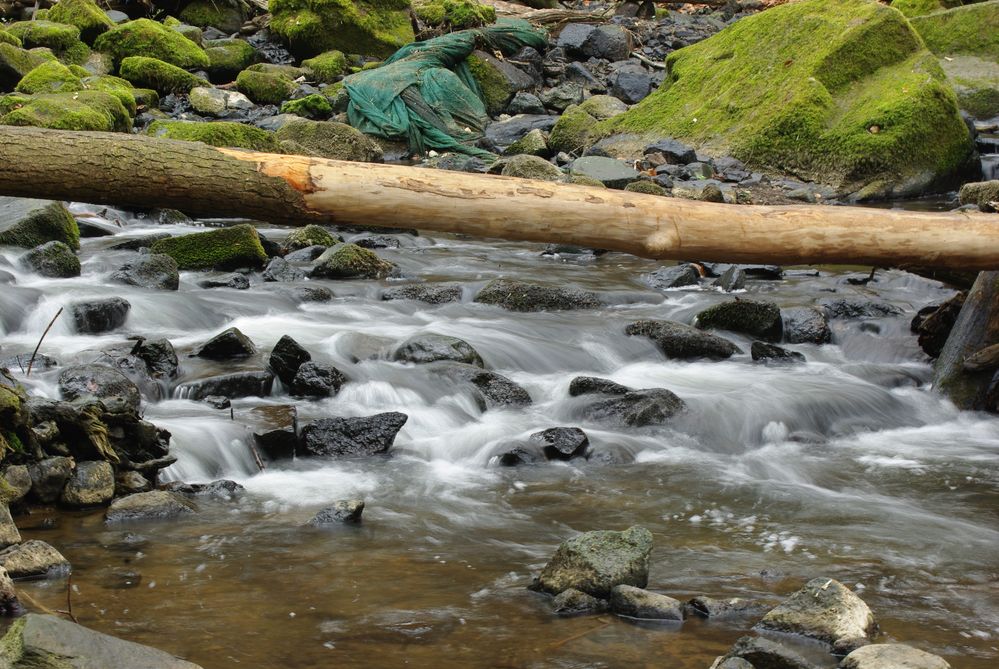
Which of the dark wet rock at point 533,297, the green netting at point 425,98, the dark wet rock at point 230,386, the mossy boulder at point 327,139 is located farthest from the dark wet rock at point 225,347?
the green netting at point 425,98

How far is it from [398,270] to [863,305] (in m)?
3.98

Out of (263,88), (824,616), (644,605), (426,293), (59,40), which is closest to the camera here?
(824,616)

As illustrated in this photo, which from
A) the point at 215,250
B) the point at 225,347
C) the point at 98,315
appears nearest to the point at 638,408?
the point at 225,347

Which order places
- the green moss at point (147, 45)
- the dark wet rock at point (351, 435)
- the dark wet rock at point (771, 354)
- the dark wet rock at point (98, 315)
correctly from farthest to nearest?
the green moss at point (147, 45), the dark wet rock at point (771, 354), the dark wet rock at point (98, 315), the dark wet rock at point (351, 435)

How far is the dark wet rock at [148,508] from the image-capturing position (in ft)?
14.5

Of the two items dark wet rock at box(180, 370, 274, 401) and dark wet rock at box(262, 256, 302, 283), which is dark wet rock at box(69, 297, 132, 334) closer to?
dark wet rock at box(180, 370, 274, 401)

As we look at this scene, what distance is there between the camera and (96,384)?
572 cm

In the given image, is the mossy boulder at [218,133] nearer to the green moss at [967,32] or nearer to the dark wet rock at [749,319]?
the dark wet rock at [749,319]

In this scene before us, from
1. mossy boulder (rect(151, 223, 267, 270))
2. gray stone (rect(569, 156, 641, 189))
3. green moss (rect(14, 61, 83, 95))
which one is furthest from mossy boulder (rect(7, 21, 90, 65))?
mossy boulder (rect(151, 223, 267, 270))

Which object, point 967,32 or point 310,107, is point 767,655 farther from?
point 967,32

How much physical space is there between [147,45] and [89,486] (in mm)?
14901

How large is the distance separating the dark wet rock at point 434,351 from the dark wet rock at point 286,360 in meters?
0.77

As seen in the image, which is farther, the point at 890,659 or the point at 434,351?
the point at 434,351

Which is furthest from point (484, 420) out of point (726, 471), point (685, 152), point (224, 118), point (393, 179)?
point (224, 118)
